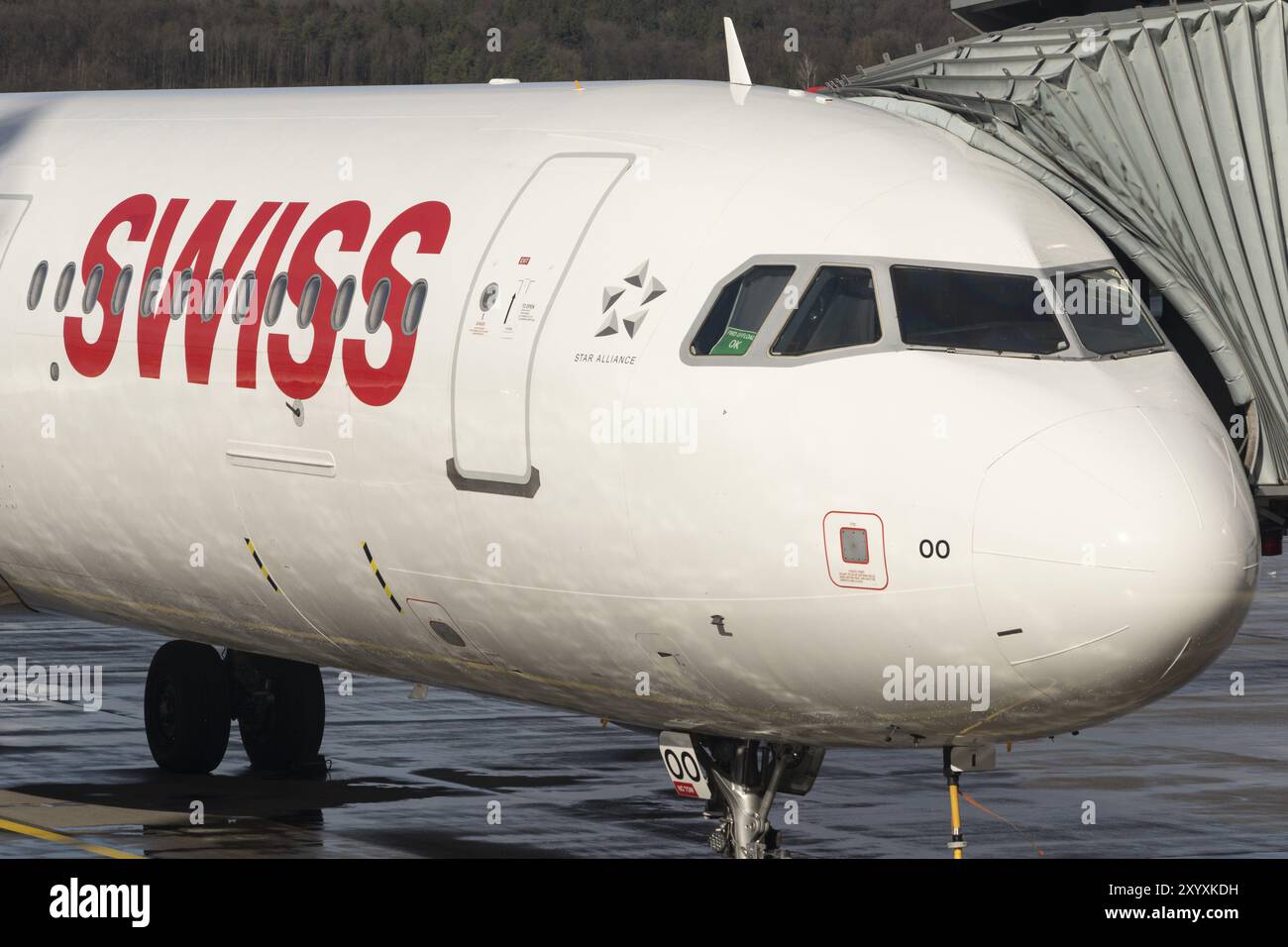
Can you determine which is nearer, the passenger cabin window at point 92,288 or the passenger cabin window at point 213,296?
the passenger cabin window at point 213,296

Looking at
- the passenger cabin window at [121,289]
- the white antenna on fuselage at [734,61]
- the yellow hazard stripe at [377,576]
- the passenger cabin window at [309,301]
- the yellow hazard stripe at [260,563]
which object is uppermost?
the white antenna on fuselage at [734,61]

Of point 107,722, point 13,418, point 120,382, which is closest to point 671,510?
point 120,382

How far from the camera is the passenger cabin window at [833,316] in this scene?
11.5 m

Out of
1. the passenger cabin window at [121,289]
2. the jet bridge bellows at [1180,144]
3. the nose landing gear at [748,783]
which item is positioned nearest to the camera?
the nose landing gear at [748,783]

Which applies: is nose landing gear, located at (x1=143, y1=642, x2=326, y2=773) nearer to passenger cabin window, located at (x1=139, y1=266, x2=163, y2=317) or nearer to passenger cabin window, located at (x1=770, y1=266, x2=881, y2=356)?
passenger cabin window, located at (x1=139, y1=266, x2=163, y2=317)

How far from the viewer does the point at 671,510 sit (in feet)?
37.9

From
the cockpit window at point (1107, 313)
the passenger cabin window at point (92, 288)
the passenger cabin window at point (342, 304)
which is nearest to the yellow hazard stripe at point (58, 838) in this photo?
the passenger cabin window at point (92, 288)

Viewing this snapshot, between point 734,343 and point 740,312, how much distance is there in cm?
22

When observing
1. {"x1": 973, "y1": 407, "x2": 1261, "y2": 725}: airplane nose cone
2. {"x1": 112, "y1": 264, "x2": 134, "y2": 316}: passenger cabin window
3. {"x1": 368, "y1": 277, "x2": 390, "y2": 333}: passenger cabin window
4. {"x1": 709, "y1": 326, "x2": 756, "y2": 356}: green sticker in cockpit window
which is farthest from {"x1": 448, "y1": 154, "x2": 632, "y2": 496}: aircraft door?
{"x1": 112, "y1": 264, "x2": 134, "y2": 316}: passenger cabin window

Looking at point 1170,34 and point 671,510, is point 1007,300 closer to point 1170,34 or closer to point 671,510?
point 671,510

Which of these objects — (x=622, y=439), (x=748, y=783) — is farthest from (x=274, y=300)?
(x=748, y=783)

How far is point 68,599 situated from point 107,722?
6.05m

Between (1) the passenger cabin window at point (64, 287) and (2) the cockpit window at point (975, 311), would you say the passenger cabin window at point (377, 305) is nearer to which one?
(2) the cockpit window at point (975, 311)

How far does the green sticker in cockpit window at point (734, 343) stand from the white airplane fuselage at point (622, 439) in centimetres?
7
